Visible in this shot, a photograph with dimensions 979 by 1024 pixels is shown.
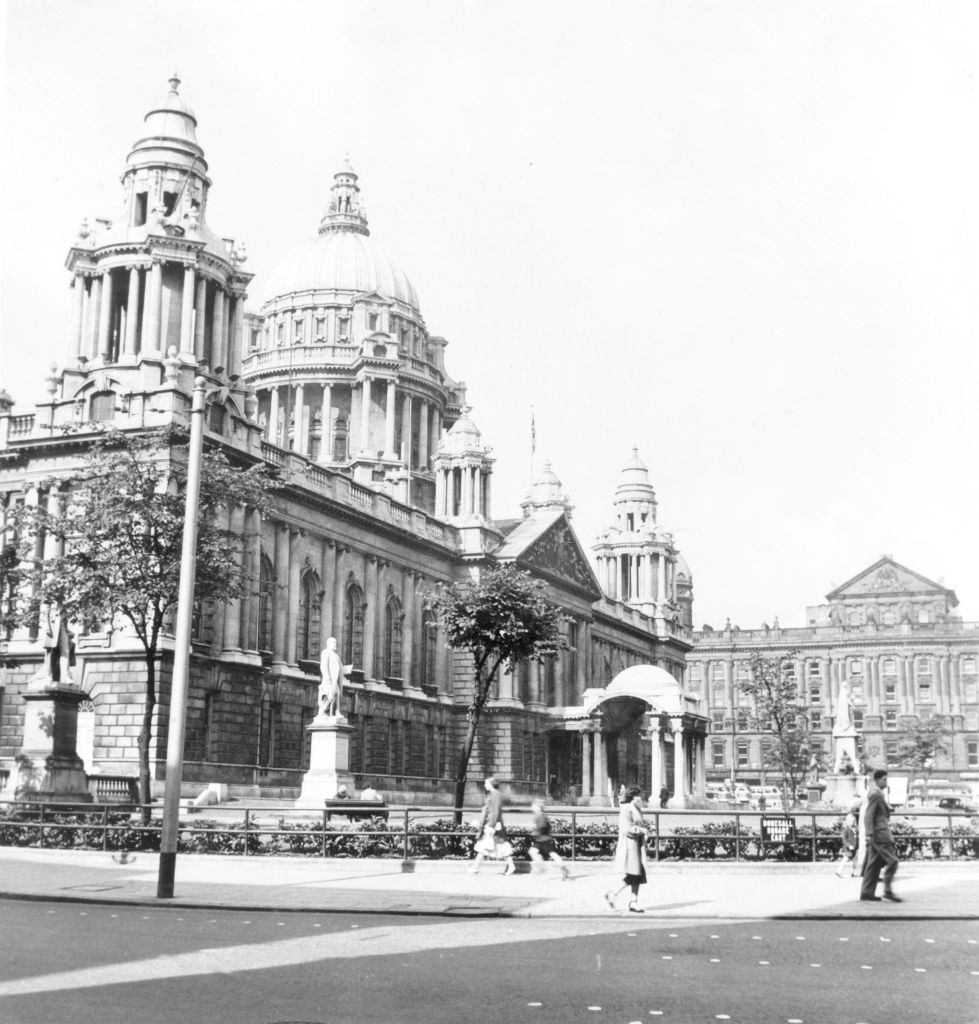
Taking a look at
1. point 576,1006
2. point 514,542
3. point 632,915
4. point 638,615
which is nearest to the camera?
point 576,1006

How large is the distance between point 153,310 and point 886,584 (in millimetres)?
104627

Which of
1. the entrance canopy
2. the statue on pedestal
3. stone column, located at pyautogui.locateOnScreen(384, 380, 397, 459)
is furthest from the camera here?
stone column, located at pyautogui.locateOnScreen(384, 380, 397, 459)

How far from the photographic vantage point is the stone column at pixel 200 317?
5788 centimetres

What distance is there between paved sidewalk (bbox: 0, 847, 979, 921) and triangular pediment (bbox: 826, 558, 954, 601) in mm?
119492

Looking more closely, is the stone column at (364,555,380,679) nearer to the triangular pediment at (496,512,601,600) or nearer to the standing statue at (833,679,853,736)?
the triangular pediment at (496,512,601,600)

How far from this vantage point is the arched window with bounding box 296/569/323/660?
60.5m

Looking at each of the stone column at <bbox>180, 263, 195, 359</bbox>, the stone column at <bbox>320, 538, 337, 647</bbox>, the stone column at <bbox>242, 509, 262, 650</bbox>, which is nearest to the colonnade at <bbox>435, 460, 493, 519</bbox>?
the stone column at <bbox>320, 538, 337, 647</bbox>

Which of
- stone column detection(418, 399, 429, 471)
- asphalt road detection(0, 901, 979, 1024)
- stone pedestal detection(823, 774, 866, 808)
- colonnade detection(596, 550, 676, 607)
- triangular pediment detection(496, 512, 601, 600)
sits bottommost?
asphalt road detection(0, 901, 979, 1024)

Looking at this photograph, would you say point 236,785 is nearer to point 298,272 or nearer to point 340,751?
point 340,751

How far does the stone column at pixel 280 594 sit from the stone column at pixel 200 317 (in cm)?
814

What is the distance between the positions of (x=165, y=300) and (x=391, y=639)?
20.9 metres

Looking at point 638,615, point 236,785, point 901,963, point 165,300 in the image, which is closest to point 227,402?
point 165,300

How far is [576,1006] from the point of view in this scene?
1186 cm

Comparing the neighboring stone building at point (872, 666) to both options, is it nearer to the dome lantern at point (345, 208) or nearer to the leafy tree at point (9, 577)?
the dome lantern at point (345, 208)
